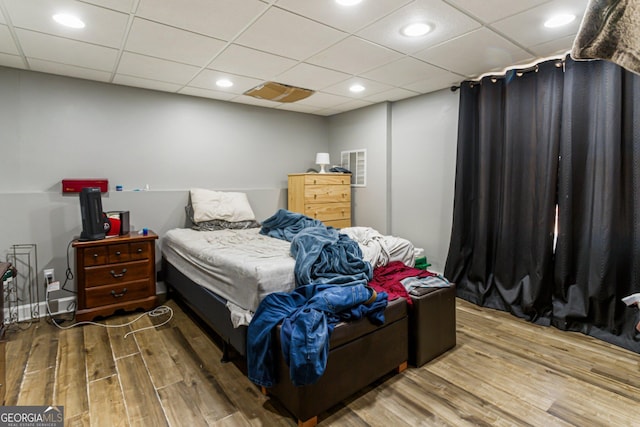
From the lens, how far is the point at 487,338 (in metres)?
2.74

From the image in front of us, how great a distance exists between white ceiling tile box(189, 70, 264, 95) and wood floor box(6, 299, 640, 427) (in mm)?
2433

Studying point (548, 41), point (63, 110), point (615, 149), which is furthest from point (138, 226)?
point (615, 149)

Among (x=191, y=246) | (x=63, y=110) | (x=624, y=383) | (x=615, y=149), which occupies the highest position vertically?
(x=63, y=110)

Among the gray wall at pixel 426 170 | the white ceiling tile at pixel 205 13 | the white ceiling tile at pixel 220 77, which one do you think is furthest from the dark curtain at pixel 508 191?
the white ceiling tile at pixel 205 13

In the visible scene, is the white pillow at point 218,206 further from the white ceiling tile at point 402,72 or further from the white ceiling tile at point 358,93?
the white ceiling tile at point 402,72

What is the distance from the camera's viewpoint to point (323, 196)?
15.0 ft

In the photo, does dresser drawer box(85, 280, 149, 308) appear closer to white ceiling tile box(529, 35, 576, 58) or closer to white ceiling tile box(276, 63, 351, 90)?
white ceiling tile box(276, 63, 351, 90)

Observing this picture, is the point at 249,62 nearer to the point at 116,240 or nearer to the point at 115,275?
the point at 116,240

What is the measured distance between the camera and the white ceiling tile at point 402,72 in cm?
305

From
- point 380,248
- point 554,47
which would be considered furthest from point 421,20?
point 380,248

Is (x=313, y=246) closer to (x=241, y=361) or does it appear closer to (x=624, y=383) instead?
(x=241, y=361)

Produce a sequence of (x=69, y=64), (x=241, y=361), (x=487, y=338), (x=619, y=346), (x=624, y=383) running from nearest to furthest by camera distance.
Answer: (x=624, y=383)
(x=241, y=361)
(x=619, y=346)
(x=487, y=338)
(x=69, y=64)

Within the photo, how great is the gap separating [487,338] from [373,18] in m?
2.58

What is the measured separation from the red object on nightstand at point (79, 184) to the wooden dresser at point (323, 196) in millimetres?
2211
